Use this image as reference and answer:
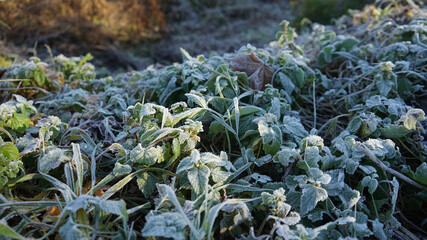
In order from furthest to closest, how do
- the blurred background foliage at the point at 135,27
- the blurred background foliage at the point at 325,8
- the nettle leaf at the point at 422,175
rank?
the blurred background foliage at the point at 325,8
the blurred background foliage at the point at 135,27
the nettle leaf at the point at 422,175

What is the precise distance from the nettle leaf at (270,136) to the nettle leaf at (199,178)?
0.95ft

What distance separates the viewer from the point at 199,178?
1130mm

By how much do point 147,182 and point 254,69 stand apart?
3.08 feet

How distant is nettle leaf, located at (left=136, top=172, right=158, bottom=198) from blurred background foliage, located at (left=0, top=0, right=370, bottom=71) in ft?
7.20

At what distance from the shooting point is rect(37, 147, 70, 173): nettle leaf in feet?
3.91

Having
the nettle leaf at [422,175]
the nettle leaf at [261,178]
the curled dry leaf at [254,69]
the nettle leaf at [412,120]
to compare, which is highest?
the curled dry leaf at [254,69]

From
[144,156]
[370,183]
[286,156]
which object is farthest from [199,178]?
[370,183]

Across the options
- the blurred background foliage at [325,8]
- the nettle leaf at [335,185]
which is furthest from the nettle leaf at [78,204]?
the blurred background foliage at [325,8]

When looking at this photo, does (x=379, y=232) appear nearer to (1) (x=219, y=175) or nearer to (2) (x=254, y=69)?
(1) (x=219, y=175)

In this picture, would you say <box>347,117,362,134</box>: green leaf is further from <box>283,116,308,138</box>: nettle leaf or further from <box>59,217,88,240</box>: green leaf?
<box>59,217,88,240</box>: green leaf

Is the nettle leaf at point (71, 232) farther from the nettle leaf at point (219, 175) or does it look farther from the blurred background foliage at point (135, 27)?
the blurred background foliage at point (135, 27)

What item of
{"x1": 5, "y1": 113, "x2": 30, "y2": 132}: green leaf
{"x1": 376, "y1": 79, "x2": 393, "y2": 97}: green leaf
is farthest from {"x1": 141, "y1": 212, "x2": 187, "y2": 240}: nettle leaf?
{"x1": 376, "y1": 79, "x2": 393, "y2": 97}: green leaf

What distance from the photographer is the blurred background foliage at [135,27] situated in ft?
12.1

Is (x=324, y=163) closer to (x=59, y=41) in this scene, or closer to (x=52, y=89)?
(x=52, y=89)
